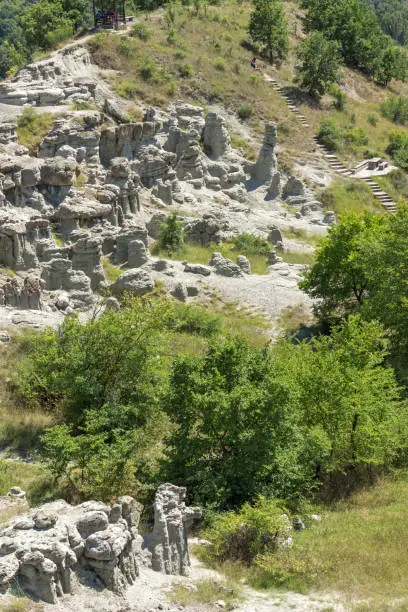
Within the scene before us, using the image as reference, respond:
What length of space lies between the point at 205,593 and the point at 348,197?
41.3 meters

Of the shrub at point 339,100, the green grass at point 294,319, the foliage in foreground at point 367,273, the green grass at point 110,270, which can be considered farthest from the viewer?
the shrub at point 339,100

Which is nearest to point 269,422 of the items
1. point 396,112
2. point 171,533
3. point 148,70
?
point 171,533

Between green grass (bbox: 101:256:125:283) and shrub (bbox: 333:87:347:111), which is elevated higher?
shrub (bbox: 333:87:347:111)

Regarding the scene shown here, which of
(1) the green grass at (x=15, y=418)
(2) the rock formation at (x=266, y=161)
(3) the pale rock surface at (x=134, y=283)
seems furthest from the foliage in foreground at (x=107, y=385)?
(2) the rock formation at (x=266, y=161)

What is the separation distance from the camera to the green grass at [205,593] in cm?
1289

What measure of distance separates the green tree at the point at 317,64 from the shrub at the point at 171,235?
1138 inches

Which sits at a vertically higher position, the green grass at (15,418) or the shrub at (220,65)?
the shrub at (220,65)

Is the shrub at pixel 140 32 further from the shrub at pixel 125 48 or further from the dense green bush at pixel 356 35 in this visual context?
the dense green bush at pixel 356 35

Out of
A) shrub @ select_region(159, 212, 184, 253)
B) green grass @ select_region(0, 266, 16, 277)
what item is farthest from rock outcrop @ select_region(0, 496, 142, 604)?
shrub @ select_region(159, 212, 184, 253)

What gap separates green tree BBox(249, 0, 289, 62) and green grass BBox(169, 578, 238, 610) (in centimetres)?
5787

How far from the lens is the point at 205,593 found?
13266 millimetres

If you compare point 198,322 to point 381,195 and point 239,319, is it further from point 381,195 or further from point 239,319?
point 381,195

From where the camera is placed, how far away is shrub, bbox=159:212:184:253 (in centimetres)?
3856

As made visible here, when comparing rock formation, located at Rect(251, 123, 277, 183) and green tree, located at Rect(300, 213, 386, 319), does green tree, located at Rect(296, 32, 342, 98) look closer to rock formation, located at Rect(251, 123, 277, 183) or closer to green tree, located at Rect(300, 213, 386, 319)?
rock formation, located at Rect(251, 123, 277, 183)
